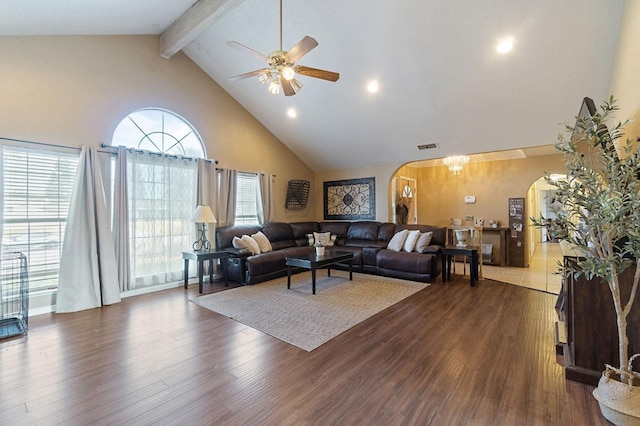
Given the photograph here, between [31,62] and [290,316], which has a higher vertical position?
[31,62]

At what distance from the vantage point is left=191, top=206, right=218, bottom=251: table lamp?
4812mm

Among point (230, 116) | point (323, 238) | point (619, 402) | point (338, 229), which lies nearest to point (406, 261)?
point (323, 238)

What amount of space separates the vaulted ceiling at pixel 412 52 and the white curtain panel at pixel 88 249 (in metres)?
1.79

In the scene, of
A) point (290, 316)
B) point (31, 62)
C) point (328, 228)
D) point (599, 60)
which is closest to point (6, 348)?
point (290, 316)

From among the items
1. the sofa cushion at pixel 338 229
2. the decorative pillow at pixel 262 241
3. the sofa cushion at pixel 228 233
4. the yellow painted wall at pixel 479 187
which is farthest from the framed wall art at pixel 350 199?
the sofa cushion at pixel 228 233

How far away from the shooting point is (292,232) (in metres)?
6.93

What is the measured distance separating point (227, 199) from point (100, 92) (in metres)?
2.53

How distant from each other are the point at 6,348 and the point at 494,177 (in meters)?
8.65

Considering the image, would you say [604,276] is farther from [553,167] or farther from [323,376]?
[553,167]

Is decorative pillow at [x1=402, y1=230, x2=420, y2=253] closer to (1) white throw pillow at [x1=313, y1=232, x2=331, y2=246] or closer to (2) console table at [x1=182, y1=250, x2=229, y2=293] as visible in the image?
(1) white throw pillow at [x1=313, y1=232, x2=331, y2=246]

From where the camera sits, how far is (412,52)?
13.4ft

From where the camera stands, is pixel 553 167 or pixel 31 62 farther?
pixel 553 167

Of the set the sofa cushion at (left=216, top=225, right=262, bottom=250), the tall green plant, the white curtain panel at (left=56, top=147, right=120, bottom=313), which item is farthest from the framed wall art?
the tall green plant

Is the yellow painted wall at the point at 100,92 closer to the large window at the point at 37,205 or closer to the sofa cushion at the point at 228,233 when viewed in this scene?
the large window at the point at 37,205
